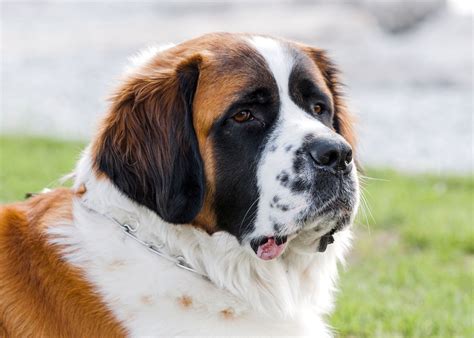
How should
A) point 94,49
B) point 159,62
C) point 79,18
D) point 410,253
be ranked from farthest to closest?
1. point 79,18
2. point 94,49
3. point 410,253
4. point 159,62

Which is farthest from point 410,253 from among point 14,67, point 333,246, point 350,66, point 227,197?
point 14,67

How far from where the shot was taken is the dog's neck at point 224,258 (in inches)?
135

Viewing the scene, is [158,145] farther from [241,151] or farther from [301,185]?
[301,185]

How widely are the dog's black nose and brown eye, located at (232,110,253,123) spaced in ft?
1.12

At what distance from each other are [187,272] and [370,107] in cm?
985

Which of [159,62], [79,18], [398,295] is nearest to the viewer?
[159,62]

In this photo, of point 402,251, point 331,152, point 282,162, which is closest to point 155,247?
point 282,162

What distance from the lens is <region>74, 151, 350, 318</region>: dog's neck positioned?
3420mm

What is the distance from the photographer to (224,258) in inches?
137

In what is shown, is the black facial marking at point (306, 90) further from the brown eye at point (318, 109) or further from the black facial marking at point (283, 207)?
the black facial marking at point (283, 207)

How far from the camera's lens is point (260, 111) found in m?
3.46

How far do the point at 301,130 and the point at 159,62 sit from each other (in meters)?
0.79

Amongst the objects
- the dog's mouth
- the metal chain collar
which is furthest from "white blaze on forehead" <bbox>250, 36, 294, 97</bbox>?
the metal chain collar

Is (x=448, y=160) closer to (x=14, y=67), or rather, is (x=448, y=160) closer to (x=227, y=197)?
(x=227, y=197)
